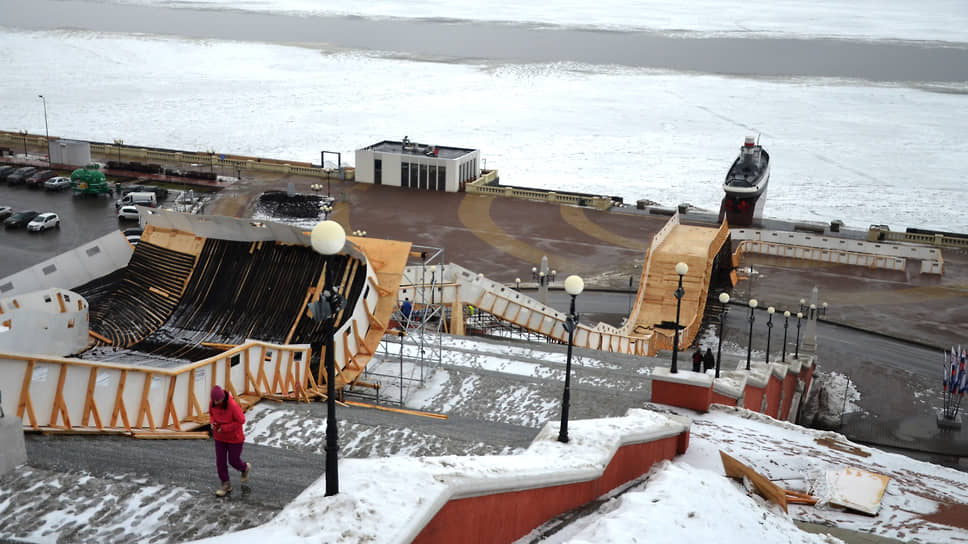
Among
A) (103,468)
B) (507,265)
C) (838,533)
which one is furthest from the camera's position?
(507,265)

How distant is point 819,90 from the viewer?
130 meters

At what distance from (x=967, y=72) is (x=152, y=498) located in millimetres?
176057

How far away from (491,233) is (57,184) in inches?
1060

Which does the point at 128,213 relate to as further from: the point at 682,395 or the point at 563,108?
the point at 563,108

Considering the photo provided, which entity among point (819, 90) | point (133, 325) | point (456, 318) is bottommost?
point (456, 318)

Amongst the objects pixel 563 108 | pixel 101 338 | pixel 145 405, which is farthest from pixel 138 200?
pixel 563 108

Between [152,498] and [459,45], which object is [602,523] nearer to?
[152,498]

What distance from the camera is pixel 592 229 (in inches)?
2013

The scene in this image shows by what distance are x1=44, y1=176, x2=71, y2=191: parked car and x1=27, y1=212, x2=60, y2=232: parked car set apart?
26.4 feet

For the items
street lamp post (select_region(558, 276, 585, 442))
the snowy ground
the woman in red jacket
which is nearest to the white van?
the snowy ground

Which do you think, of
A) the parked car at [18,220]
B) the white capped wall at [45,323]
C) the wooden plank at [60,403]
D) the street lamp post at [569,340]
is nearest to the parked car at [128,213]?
the parked car at [18,220]

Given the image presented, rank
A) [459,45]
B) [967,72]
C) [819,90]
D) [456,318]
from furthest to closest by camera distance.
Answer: [459,45], [967,72], [819,90], [456,318]

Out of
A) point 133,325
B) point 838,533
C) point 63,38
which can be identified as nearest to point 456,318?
point 133,325

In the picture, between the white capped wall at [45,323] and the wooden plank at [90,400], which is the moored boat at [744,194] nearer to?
the white capped wall at [45,323]
